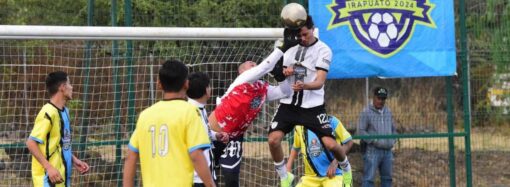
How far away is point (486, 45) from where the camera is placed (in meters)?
13.5

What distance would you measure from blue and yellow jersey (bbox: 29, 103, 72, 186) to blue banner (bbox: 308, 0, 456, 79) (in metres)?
4.52

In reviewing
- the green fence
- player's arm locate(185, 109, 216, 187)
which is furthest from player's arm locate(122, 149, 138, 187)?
the green fence

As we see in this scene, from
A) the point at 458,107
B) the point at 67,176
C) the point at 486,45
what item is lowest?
the point at 67,176

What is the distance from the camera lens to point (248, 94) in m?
10.1

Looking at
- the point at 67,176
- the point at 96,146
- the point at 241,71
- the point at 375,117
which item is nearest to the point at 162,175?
the point at 67,176

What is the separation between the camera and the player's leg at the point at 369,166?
1308 centimetres

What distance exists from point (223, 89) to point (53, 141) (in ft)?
11.4

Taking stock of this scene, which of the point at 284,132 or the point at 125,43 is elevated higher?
the point at 125,43

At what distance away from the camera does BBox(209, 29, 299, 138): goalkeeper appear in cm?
980

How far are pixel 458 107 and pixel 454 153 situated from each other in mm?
681

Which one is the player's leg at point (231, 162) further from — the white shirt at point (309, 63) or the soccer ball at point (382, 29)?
the soccer ball at point (382, 29)

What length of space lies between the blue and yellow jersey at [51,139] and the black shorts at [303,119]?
91.3 inches

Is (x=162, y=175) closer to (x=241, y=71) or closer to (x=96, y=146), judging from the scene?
(x=241, y=71)

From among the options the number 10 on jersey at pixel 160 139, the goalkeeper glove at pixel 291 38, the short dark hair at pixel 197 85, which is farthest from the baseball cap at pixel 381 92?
the number 10 on jersey at pixel 160 139
